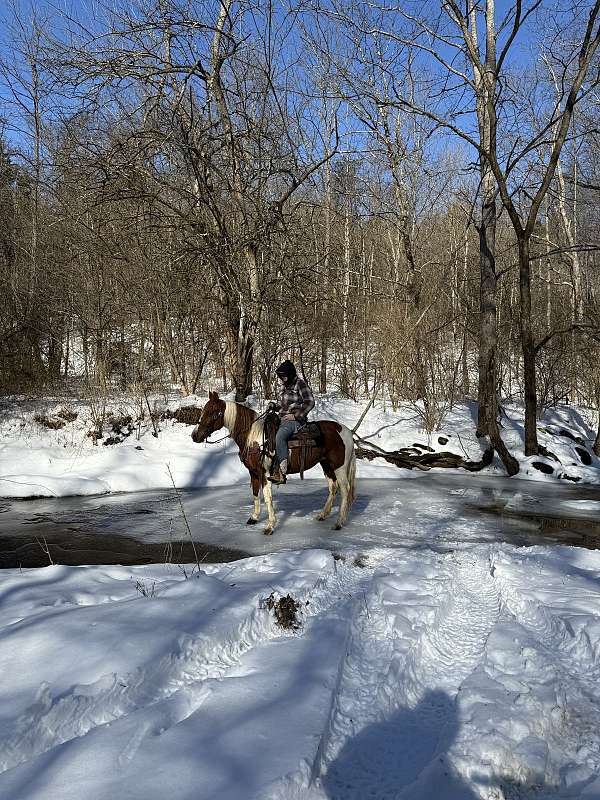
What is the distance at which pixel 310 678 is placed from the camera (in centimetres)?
340

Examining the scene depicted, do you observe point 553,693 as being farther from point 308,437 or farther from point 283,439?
point 308,437

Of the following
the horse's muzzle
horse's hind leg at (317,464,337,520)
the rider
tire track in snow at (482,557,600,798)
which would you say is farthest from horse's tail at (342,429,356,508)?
tire track in snow at (482,557,600,798)

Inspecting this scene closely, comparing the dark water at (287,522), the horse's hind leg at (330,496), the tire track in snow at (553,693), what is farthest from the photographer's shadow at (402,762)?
the horse's hind leg at (330,496)

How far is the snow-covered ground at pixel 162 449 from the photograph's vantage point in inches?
486

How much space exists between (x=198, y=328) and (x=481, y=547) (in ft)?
41.0

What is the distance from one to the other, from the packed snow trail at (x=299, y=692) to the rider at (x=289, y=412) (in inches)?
114

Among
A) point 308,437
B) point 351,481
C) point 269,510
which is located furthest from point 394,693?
point 351,481

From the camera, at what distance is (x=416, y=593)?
16.9 feet

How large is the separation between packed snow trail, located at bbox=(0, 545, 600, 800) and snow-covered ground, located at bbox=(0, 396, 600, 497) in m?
7.40

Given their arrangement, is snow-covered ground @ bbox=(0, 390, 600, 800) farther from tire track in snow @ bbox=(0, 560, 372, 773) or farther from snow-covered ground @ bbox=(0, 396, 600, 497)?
snow-covered ground @ bbox=(0, 396, 600, 497)

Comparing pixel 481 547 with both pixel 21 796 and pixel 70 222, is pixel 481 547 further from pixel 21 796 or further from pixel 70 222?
pixel 70 222

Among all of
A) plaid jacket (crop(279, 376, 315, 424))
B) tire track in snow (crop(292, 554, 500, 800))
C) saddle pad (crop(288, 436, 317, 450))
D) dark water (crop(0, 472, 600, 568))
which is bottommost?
dark water (crop(0, 472, 600, 568))

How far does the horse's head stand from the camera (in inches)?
316

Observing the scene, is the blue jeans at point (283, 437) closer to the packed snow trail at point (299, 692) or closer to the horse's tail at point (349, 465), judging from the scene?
the horse's tail at point (349, 465)
